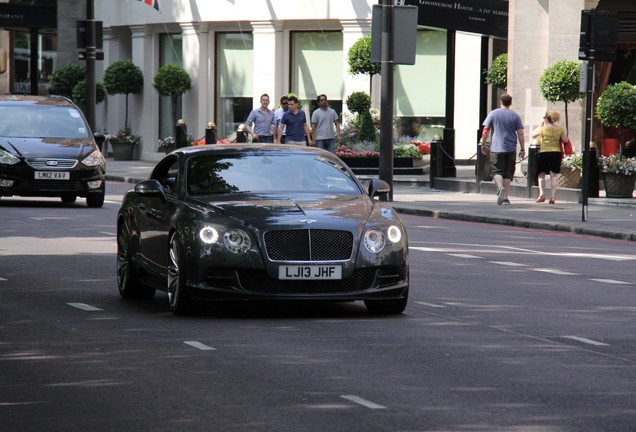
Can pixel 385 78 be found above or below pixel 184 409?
above

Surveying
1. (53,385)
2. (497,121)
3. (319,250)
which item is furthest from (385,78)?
(53,385)

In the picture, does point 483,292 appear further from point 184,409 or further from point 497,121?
point 497,121

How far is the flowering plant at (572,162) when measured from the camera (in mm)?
27812

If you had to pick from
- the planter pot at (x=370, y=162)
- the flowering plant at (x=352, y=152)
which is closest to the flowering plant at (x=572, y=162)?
the planter pot at (x=370, y=162)

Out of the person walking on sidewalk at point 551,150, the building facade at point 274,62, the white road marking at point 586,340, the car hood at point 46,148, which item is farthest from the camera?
the building facade at point 274,62

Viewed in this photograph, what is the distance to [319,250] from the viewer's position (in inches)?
456

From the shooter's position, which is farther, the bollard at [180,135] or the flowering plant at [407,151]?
the bollard at [180,135]

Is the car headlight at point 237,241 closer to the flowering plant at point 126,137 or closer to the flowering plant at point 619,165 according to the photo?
the flowering plant at point 619,165

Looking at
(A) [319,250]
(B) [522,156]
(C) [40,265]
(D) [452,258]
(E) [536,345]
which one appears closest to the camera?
(E) [536,345]

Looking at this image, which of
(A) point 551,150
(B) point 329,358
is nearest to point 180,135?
(A) point 551,150

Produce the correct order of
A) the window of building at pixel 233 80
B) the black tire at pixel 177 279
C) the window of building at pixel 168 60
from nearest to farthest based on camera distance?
the black tire at pixel 177 279 → the window of building at pixel 233 80 → the window of building at pixel 168 60

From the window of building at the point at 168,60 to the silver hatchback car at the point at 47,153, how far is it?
21.1m

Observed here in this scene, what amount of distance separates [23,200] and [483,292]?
1470cm

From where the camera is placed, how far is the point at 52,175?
24156 mm
